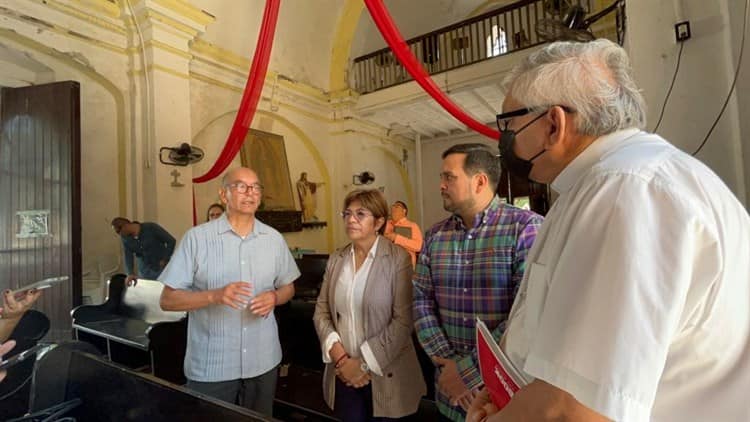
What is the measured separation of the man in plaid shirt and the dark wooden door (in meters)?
3.16

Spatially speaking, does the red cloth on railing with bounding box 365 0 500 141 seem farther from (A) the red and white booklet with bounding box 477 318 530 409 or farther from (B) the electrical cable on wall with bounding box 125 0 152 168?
(B) the electrical cable on wall with bounding box 125 0 152 168

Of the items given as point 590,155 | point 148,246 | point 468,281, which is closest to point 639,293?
point 590,155

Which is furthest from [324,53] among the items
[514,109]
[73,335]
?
[514,109]

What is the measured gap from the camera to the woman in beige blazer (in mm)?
1541

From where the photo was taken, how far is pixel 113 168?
4.34m

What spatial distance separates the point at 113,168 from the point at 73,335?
6.56ft

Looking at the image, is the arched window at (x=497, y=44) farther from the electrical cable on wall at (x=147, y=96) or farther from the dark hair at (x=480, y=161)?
the dark hair at (x=480, y=161)

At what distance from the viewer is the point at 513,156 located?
34.5 inches

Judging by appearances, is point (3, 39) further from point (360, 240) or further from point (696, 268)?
point (696, 268)

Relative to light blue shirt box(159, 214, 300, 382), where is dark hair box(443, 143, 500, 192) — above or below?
above

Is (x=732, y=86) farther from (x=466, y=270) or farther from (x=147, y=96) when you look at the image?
(x=147, y=96)

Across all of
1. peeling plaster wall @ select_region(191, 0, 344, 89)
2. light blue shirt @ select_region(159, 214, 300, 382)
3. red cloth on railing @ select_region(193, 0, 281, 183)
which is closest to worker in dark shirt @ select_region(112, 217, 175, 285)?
red cloth on railing @ select_region(193, 0, 281, 183)

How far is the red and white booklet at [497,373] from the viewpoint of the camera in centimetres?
67

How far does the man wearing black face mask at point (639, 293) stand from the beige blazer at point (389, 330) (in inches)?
38.3
